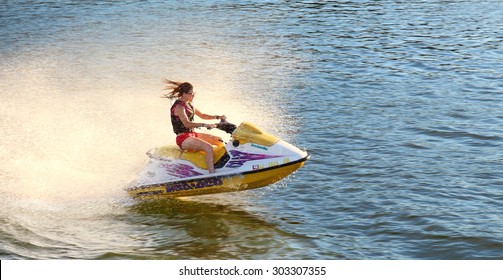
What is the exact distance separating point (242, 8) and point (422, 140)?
777 inches

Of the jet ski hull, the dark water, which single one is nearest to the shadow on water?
the dark water

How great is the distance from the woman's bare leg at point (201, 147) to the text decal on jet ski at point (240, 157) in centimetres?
28

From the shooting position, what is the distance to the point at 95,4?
38469mm

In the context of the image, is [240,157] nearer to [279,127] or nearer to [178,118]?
[178,118]

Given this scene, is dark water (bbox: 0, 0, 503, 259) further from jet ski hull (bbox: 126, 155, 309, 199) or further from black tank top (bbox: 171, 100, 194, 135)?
black tank top (bbox: 171, 100, 194, 135)

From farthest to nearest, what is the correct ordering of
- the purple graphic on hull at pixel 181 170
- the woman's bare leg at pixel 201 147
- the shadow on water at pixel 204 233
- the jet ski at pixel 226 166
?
the purple graphic on hull at pixel 181 170, the woman's bare leg at pixel 201 147, the jet ski at pixel 226 166, the shadow on water at pixel 204 233

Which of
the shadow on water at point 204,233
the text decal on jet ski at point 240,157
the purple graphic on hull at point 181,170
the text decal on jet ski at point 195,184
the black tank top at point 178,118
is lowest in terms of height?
the shadow on water at point 204,233

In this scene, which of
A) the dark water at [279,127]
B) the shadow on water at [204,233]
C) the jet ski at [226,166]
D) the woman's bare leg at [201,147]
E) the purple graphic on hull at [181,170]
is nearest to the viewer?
the shadow on water at [204,233]

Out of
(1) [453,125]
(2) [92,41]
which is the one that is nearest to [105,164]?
(1) [453,125]

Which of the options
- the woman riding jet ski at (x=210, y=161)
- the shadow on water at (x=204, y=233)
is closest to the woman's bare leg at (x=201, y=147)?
the woman riding jet ski at (x=210, y=161)

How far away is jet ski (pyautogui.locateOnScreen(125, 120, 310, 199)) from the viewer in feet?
41.5

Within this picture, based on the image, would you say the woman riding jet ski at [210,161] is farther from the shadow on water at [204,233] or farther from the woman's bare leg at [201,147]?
the shadow on water at [204,233]

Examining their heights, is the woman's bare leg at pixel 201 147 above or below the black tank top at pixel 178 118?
below

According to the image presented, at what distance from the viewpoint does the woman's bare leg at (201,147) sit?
510 inches
